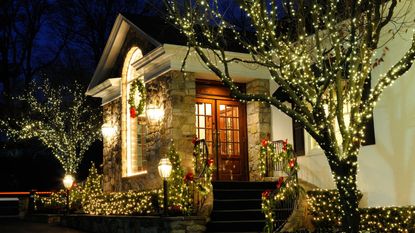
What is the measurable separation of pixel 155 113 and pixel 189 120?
0.98 m

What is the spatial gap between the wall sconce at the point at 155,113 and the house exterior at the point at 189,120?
15mm

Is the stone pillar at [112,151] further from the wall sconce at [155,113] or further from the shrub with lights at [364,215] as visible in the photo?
the shrub with lights at [364,215]

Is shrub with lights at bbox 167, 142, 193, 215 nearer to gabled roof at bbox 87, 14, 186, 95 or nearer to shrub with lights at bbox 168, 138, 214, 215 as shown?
shrub with lights at bbox 168, 138, 214, 215

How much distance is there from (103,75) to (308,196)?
8.87 meters

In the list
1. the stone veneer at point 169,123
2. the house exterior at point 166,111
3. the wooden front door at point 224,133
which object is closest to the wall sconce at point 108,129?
the house exterior at point 166,111

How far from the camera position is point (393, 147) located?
1119 cm

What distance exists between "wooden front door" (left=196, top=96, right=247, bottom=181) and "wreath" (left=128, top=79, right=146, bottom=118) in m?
1.49

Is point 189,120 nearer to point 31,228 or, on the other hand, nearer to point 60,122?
point 31,228

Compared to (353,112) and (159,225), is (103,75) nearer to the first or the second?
(159,225)

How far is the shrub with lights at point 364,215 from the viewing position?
1021 centimetres

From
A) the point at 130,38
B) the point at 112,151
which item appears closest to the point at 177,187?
the point at 112,151

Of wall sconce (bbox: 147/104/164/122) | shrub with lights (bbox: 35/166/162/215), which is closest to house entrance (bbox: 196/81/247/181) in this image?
wall sconce (bbox: 147/104/164/122)

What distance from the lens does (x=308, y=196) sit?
483 inches

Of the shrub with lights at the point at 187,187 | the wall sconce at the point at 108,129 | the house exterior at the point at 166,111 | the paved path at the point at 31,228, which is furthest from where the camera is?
the wall sconce at the point at 108,129
